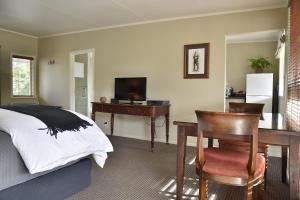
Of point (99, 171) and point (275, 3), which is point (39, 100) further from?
point (275, 3)

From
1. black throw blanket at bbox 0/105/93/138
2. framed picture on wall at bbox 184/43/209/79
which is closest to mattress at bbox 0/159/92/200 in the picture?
black throw blanket at bbox 0/105/93/138

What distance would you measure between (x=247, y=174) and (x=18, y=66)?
597 centimetres

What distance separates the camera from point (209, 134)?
1627mm

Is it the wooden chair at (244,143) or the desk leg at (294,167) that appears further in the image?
the wooden chair at (244,143)

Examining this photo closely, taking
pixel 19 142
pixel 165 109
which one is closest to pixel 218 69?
pixel 165 109

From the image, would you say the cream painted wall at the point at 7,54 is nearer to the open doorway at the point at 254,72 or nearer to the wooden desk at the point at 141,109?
the wooden desk at the point at 141,109

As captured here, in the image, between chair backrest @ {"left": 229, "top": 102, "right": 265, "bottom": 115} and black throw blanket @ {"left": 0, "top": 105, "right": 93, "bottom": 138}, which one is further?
chair backrest @ {"left": 229, "top": 102, "right": 265, "bottom": 115}

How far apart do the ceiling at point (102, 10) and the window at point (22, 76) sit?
1012 mm

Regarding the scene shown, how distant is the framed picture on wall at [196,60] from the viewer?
3.99m

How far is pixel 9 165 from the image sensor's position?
1604mm

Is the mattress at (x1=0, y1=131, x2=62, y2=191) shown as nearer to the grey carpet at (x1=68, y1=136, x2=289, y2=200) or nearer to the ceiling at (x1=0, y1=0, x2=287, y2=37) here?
the grey carpet at (x1=68, y1=136, x2=289, y2=200)

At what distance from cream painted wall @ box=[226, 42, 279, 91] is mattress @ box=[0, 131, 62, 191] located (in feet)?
19.5

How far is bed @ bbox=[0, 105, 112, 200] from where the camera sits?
1592 millimetres

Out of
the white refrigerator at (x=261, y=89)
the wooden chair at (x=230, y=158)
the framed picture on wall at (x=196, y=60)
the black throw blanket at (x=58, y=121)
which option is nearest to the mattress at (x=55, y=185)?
the black throw blanket at (x=58, y=121)
